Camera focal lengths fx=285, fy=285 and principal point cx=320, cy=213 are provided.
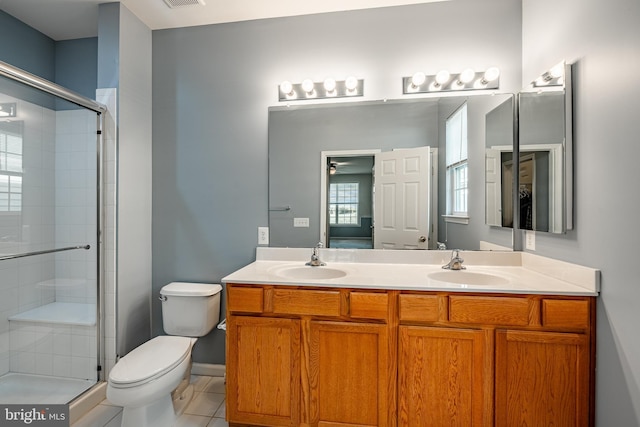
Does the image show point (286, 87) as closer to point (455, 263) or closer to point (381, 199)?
point (381, 199)

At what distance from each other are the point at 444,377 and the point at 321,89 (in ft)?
6.18

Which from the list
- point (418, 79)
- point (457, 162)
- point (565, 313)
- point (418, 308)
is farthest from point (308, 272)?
point (418, 79)

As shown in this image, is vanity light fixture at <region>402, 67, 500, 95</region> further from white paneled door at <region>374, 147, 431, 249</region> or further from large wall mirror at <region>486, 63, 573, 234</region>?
white paneled door at <region>374, 147, 431, 249</region>

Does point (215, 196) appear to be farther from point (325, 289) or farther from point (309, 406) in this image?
point (309, 406)

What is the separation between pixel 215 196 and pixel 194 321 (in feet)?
2.91

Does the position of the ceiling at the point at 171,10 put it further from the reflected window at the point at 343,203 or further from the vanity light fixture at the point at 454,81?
the reflected window at the point at 343,203

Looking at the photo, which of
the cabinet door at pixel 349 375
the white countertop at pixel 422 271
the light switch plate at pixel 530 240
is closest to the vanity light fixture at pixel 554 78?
the light switch plate at pixel 530 240

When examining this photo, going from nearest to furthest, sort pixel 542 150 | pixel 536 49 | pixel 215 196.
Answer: pixel 542 150 → pixel 536 49 → pixel 215 196

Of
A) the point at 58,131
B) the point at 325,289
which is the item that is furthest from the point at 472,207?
the point at 58,131

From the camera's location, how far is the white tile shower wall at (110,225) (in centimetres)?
191

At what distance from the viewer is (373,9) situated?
77.0 inches

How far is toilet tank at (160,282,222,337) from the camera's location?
6.33 ft

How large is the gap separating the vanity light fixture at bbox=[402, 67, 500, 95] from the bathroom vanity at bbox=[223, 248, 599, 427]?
1177 mm

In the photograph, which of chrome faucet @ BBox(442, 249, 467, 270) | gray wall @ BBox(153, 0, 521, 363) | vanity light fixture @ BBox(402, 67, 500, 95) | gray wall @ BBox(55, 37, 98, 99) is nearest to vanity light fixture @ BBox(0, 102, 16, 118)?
gray wall @ BBox(55, 37, 98, 99)
